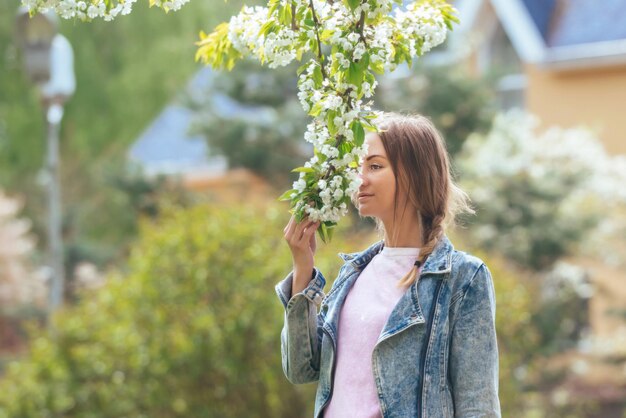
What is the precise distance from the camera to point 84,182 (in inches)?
1167

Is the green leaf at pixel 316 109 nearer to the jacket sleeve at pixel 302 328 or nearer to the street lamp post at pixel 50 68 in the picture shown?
the jacket sleeve at pixel 302 328

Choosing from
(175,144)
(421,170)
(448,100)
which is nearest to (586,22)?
(448,100)

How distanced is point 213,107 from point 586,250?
6.10 metres

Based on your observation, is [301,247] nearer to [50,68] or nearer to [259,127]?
[50,68]

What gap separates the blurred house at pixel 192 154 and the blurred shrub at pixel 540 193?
387 cm

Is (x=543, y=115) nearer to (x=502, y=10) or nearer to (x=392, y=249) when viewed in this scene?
(x=502, y=10)

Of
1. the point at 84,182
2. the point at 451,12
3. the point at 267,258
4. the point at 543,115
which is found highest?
the point at 451,12

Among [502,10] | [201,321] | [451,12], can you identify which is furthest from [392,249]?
[502,10]

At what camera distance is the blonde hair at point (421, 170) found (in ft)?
11.2

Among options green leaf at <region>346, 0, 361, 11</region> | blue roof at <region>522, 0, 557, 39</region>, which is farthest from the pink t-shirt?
blue roof at <region>522, 0, 557, 39</region>

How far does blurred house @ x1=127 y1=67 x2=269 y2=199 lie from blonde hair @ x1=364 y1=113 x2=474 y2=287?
13703mm

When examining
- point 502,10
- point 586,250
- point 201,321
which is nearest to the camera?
point 201,321

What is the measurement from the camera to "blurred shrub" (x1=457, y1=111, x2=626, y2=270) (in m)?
14.2

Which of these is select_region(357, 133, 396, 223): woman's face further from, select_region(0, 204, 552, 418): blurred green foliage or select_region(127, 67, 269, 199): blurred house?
select_region(127, 67, 269, 199): blurred house
